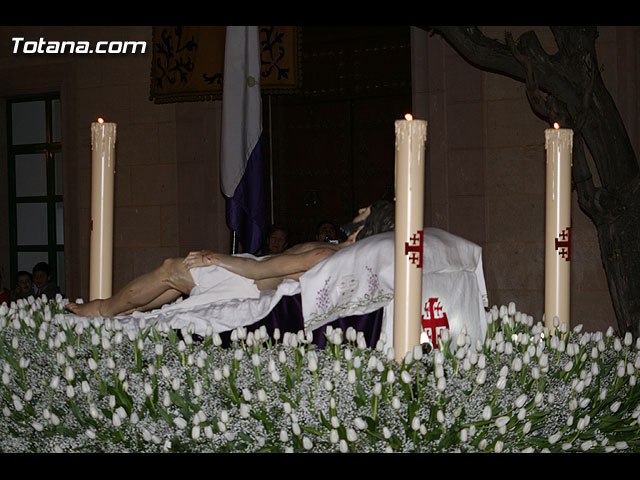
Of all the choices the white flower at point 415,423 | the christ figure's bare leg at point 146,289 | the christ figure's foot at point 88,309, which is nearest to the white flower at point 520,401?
the white flower at point 415,423

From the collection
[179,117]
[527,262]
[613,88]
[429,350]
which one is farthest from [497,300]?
[429,350]

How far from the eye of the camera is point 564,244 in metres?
2.21

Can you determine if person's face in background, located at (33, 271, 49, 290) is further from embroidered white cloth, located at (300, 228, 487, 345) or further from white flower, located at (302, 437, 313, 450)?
white flower, located at (302, 437, 313, 450)

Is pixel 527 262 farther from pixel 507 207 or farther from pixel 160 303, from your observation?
pixel 160 303

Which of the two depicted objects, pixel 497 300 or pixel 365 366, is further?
pixel 497 300

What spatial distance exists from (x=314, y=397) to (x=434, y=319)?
667 mm

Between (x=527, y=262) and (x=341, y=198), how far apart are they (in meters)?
1.79

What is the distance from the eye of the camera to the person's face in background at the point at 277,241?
5859 mm

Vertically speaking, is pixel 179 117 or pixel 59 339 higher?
pixel 179 117

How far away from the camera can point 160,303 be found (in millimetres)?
3021

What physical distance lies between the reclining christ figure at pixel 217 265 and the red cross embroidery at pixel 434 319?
47 cm

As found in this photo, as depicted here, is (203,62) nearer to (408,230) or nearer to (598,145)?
(598,145)

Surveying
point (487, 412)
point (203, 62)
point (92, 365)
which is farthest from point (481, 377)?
point (203, 62)

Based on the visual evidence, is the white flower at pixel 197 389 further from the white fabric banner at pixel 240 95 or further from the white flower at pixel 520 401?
the white fabric banner at pixel 240 95
